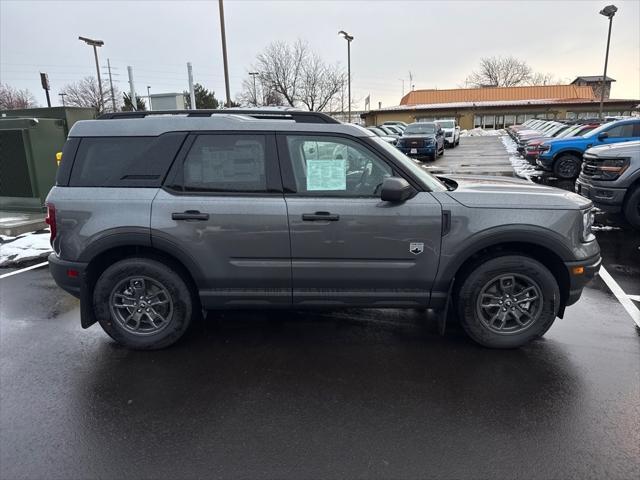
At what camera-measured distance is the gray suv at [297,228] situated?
3.69m

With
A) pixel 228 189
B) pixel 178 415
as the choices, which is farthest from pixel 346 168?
pixel 178 415

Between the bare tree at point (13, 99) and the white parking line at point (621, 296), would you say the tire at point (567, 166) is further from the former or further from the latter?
the bare tree at point (13, 99)

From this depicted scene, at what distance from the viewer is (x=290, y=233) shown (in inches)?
147

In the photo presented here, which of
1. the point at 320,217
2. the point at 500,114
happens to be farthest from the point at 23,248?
the point at 500,114

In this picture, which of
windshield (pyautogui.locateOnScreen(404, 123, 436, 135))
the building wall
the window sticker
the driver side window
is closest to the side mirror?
the driver side window

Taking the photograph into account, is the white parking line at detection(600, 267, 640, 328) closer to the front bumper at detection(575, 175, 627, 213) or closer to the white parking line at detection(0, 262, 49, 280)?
the front bumper at detection(575, 175, 627, 213)

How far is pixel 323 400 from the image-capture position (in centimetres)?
328

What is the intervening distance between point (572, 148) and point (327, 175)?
492 inches

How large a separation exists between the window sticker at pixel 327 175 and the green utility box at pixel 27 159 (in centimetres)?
783

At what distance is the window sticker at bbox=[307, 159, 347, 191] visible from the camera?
376 centimetres

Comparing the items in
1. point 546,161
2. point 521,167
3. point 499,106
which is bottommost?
point 521,167

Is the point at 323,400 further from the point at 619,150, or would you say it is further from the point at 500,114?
the point at 500,114

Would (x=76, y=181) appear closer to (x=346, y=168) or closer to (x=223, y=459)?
(x=346, y=168)

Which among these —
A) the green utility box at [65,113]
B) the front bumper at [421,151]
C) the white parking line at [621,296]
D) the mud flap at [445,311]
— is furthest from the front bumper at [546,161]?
the green utility box at [65,113]
